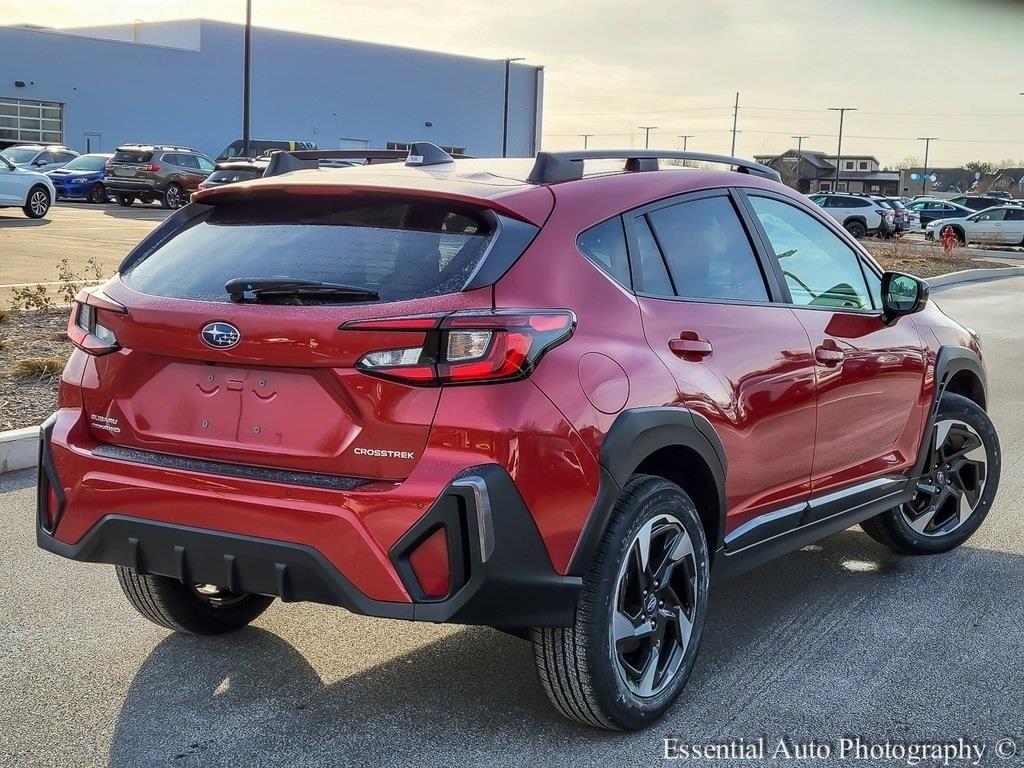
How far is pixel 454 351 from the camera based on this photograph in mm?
3277

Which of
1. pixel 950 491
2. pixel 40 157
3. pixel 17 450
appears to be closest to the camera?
pixel 950 491

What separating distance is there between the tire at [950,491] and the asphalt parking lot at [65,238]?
36.5ft

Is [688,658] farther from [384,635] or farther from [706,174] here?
[706,174]

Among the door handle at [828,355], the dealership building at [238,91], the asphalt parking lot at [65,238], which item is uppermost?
the dealership building at [238,91]

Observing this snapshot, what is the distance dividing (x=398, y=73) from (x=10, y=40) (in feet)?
79.2

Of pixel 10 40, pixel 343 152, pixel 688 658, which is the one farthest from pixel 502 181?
pixel 10 40

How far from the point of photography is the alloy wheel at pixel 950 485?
225 inches

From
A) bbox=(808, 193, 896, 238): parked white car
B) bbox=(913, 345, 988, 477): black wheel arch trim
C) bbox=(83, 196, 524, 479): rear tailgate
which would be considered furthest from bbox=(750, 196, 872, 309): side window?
bbox=(808, 193, 896, 238): parked white car

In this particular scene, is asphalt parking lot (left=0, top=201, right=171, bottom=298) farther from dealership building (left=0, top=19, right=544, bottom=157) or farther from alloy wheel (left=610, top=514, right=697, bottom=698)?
dealership building (left=0, top=19, right=544, bottom=157)

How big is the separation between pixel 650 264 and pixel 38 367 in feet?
19.9

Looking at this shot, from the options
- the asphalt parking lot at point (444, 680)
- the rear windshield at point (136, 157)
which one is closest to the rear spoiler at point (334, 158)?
the asphalt parking lot at point (444, 680)

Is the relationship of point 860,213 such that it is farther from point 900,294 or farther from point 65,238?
point 900,294

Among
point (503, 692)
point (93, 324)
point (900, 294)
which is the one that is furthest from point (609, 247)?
point (900, 294)

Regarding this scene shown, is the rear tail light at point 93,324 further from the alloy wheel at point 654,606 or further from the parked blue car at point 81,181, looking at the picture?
the parked blue car at point 81,181
